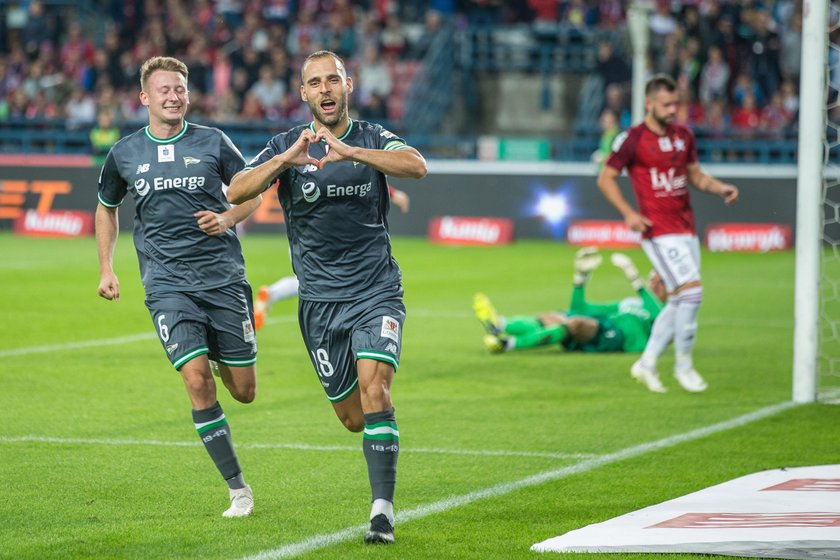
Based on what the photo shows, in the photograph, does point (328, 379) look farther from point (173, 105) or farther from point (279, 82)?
point (279, 82)

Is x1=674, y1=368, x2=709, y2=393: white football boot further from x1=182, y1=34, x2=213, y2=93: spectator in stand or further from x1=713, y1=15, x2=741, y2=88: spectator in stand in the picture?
x1=182, y1=34, x2=213, y2=93: spectator in stand

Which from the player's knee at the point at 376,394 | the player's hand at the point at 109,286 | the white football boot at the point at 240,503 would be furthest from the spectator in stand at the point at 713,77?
the player's knee at the point at 376,394

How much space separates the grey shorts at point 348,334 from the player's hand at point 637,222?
4.02 m

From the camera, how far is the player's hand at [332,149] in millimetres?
5648

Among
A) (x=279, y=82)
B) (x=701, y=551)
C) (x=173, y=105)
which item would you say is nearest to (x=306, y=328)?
(x=173, y=105)

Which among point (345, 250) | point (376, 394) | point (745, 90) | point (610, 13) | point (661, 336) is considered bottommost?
point (661, 336)

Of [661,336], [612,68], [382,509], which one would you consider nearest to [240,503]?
[382,509]

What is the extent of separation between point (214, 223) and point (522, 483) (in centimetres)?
201

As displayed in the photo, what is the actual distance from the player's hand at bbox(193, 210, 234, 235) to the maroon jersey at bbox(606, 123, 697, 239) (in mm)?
4317

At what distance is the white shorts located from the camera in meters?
10.2

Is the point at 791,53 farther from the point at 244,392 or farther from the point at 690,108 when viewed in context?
the point at 244,392

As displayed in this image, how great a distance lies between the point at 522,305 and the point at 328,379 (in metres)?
9.74

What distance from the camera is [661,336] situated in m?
10.4

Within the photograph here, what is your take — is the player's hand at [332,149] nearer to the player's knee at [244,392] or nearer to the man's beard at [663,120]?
the player's knee at [244,392]
